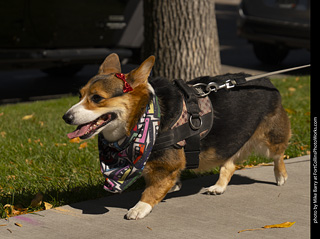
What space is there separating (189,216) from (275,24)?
7558mm

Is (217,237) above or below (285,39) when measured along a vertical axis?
above

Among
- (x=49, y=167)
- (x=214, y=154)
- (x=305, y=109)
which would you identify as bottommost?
(x=305, y=109)

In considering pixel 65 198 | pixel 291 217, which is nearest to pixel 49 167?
pixel 65 198

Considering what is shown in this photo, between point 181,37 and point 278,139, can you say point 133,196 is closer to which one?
point 278,139

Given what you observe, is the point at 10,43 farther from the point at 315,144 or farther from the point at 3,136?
the point at 315,144

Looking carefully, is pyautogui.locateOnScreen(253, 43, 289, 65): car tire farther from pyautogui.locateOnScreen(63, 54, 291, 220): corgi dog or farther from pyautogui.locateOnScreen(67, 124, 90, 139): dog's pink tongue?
pyautogui.locateOnScreen(67, 124, 90, 139): dog's pink tongue

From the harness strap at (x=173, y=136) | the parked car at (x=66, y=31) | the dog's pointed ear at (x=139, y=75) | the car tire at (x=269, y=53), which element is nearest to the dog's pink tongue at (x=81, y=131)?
the dog's pointed ear at (x=139, y=75)

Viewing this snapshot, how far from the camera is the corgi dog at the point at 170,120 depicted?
12.8 ft

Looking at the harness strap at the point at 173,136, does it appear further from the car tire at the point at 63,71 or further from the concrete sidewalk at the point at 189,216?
the car tire at the point at 63,71

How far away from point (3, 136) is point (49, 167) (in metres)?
1.43

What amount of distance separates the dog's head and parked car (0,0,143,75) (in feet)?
15.0

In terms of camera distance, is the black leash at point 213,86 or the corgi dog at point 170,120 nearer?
the corgi dog at point 170,120

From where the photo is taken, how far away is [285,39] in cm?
1094

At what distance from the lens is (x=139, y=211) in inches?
163
